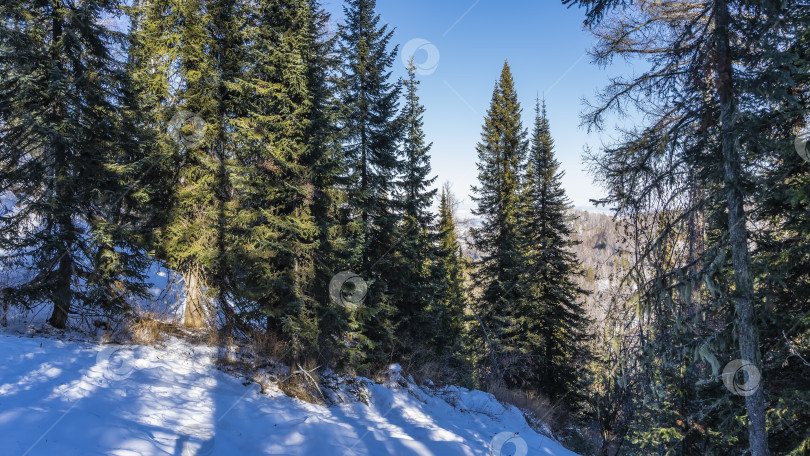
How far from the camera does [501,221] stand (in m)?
19.1

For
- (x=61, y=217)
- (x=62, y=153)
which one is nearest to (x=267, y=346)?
(x=61, y=217)

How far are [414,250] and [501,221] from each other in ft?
27.5

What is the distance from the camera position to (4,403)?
4.46 m

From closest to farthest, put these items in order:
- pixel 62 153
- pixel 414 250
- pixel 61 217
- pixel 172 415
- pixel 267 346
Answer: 1. pixel 172 415
2. pixel 61 217
3. pixel 62 153
4. pixel 267 346
5. pixel 414 250

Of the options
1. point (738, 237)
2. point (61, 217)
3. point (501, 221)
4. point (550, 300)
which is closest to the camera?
point (738, 237)

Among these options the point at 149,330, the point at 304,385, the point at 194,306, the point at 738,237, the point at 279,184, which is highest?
the point at 279,184

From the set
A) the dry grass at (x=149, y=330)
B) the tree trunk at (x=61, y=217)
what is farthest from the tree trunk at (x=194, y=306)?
the tree trunk at (x=61, y=217)

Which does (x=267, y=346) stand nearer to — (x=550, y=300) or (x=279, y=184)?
(x=279, y=184)

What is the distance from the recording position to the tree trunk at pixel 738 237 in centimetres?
462

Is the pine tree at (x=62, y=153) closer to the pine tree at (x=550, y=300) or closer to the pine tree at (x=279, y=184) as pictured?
the pine tree at (x=279, y=184)

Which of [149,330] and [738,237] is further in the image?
[149,330]

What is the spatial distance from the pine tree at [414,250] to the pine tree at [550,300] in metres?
6.10

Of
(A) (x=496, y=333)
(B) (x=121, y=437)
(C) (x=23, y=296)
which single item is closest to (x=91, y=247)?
(C) (x=23, y=296)

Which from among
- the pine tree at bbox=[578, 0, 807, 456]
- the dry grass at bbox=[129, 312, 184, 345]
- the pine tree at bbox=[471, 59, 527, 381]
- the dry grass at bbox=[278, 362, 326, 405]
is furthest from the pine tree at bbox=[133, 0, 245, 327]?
the pine tree at bbox=[471, 59, 527, 381]
